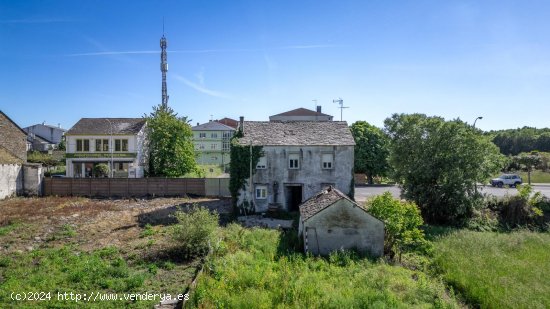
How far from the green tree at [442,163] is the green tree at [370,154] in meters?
22.0

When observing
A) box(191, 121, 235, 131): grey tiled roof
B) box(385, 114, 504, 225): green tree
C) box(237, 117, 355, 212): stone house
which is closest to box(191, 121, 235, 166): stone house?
box(191, 121, 235, 131): grey tiled roof

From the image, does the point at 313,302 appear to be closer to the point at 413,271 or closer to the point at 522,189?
the point at 413,271

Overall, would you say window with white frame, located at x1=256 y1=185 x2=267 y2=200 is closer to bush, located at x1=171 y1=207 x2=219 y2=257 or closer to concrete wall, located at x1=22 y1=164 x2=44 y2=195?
bush, located at x1=171 y1=207 x2=219 y2=257

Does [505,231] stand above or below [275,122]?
below

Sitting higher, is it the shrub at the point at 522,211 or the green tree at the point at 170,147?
the green tree at the point at 170,147

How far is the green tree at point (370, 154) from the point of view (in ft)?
162

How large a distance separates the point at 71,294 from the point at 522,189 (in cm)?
2957

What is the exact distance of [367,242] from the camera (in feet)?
57.6

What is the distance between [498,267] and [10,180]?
37549mm

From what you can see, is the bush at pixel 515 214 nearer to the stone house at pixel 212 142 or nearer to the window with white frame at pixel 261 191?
the window with white frame at pixel 261 191

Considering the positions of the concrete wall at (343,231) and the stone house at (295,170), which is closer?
the concrete wall at (343,231)

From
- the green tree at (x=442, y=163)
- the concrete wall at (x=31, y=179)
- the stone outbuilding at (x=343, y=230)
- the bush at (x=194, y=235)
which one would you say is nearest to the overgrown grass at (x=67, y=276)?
the bush at (x=194, y=235)

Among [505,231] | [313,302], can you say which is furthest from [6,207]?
[505,231]

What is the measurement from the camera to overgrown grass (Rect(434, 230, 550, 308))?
41.3 feet
